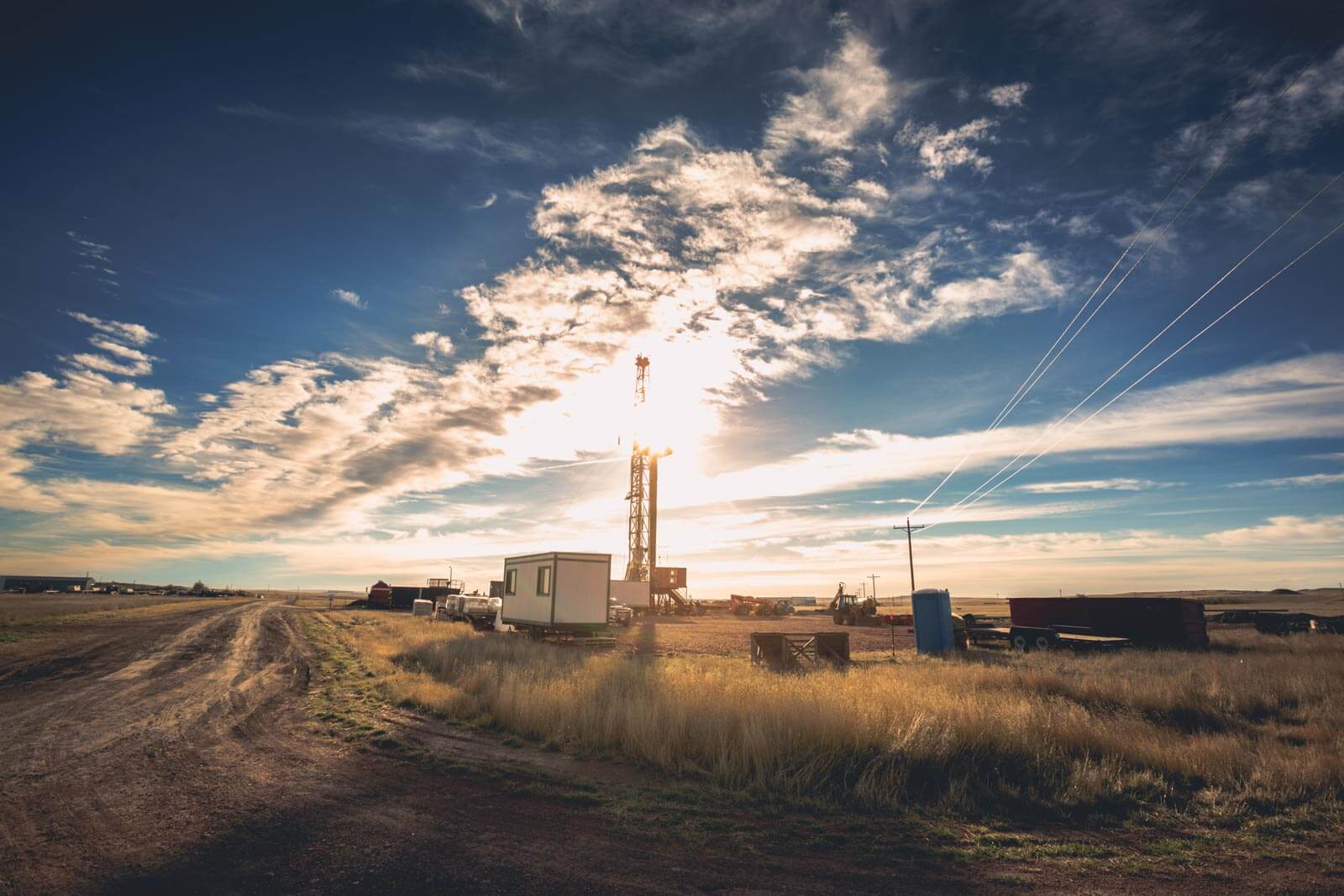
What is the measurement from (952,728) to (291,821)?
7.98 m

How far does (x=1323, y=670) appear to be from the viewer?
1652cm

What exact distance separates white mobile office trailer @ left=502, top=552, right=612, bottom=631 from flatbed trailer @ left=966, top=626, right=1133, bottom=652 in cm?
1612

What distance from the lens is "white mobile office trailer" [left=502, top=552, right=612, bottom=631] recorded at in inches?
997

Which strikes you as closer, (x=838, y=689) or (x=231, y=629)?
(x=838, y=689)

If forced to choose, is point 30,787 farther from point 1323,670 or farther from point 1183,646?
point 1183,646

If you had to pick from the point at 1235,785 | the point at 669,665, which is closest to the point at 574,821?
the point at 1235,785

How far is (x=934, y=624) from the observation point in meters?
25.1

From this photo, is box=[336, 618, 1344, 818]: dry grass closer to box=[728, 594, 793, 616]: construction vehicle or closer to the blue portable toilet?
the blue portable toilet

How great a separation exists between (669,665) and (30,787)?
12.1m

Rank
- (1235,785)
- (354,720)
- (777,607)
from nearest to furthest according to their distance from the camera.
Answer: (1235,785) → (354,720) → (777,607)

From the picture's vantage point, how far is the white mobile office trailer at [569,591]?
25312mm

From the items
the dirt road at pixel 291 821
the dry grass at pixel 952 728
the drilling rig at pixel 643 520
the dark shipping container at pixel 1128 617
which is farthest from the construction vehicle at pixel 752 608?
the dirt road at pixel 291 821

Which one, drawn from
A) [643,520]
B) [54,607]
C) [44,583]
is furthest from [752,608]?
[44,583]

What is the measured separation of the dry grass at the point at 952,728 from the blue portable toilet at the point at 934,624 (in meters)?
8.25
